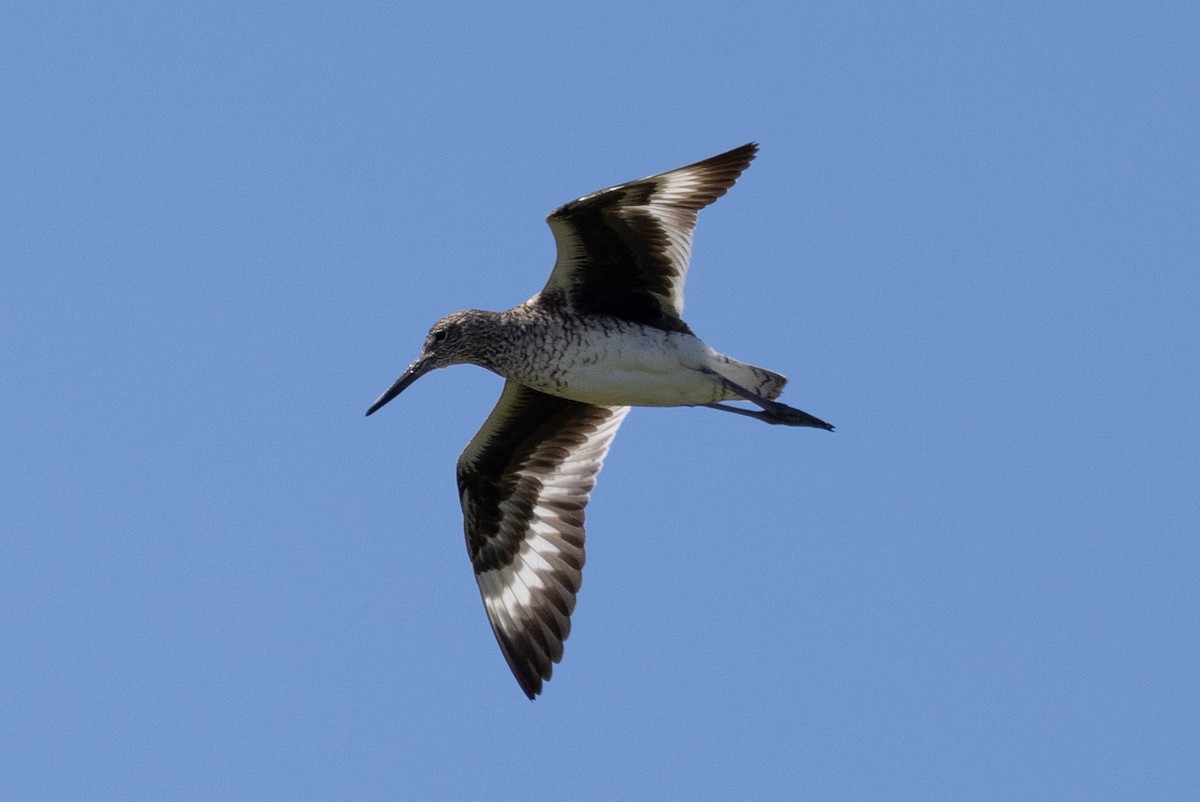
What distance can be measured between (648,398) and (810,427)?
1199 mm

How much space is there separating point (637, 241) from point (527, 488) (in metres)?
2.22

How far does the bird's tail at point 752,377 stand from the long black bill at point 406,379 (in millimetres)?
1837

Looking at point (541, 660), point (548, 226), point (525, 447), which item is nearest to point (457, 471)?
point (525, 447)

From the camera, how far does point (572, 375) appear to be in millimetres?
10555

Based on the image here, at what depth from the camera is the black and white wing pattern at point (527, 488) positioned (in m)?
11.7

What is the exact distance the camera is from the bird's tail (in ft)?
35.3

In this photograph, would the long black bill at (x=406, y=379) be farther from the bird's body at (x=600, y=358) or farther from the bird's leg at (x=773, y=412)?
the bird's leg at (x=773, y=412)

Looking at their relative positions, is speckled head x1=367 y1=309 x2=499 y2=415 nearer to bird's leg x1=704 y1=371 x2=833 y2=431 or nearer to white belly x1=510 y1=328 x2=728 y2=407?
white belly x1=510 y1=328 x2=728 y2=407

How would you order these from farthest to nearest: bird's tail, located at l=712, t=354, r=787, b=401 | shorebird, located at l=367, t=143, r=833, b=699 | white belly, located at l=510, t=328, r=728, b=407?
bird's tail, located at l=712, t=354, r=787, b=401 < white belly, located at l=510, t=328, r=728, b=407 < shorebird, located at l=367, t=143, r=833, b=699

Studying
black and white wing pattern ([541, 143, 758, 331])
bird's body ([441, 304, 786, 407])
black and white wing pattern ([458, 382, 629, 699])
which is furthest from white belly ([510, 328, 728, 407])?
black and white wing pattern ([458, 382, 629, 699])

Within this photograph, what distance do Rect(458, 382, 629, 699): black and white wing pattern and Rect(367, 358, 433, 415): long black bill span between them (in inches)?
31.3

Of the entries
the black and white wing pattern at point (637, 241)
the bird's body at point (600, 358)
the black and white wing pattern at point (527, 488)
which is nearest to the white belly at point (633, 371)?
the bird's body at point (600, 358)

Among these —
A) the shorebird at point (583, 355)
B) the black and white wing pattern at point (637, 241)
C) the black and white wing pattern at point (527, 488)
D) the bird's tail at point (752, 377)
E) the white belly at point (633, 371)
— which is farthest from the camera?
the black and white wing pattern at point (527, 488)

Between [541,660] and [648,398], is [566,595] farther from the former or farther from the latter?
[648,398]
